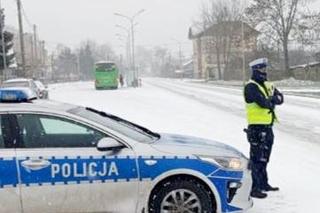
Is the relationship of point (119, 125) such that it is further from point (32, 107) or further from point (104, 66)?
point (104, 66)

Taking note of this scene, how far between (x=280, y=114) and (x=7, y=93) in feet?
54.6

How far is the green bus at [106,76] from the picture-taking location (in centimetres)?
5981

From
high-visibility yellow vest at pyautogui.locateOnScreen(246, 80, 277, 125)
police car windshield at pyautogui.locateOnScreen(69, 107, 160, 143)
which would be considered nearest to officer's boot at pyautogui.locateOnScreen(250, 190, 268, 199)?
high-visibility yellow vest at pyautogui.locateOnScreen(246, 80, 277, 125)

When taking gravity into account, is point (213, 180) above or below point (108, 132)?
below

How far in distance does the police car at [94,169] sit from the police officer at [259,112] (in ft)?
5.15

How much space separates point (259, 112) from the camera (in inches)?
304

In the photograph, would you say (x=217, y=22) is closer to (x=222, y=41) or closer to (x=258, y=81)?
(x=222, y=41)

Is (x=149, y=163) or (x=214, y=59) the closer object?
(x=149, y=163)

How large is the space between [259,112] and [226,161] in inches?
64.2

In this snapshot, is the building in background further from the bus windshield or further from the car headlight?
the car headlight

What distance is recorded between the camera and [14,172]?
18.7 ft

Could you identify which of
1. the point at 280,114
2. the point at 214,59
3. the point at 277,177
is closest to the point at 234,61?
the point at 214,59

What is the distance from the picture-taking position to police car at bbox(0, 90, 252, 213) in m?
5.75

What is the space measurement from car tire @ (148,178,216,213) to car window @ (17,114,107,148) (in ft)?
2.65
